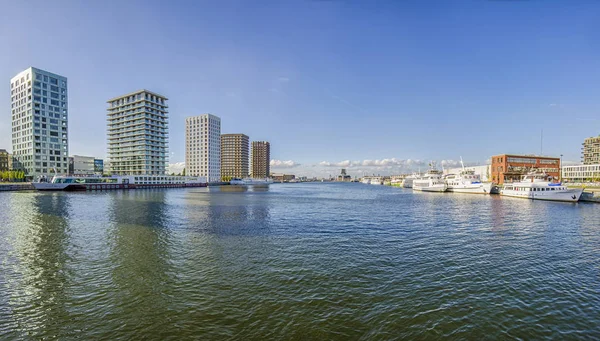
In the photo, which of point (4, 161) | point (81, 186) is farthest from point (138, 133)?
point (4, 161)

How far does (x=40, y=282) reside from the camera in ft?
49.5

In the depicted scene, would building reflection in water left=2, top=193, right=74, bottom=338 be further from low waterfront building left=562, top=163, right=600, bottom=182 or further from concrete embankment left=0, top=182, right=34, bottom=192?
low waterfront building left=562, top=163, right=600, bottom=182

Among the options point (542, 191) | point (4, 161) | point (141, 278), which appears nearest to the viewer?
point (141, 278)

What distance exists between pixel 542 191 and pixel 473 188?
2911 centimetres

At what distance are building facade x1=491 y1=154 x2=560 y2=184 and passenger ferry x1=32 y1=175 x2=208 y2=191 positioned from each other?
17845 cm

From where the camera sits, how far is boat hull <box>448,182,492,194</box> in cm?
9281

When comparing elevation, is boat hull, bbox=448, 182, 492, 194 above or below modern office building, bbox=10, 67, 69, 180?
below

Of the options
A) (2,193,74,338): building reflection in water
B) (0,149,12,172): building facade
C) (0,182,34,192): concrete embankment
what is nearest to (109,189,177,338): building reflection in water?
(2,193,74,338): building reflection in water

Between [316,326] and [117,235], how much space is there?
83.4ft

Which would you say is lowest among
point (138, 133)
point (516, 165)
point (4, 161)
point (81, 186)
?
point (81, 186)

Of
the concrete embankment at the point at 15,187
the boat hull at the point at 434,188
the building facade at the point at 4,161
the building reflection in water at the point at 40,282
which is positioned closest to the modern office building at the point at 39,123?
the building facade at the point at 4,161

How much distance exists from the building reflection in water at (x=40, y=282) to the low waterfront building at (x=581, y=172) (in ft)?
741

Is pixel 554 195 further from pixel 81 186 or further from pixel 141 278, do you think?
pixel 81 186

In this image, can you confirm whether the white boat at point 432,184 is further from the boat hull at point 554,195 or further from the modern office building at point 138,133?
the modern office building at point 138,133
